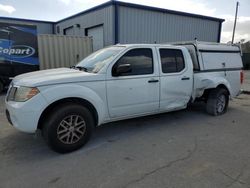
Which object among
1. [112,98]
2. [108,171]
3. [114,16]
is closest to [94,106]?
[112,98]

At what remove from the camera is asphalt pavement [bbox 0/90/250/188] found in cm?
306

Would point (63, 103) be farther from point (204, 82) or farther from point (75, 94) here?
point (204, 82)

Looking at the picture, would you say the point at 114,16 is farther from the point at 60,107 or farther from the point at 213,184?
the point at 213,184

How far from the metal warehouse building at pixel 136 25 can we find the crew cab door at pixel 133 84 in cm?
856

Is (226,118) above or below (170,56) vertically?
below

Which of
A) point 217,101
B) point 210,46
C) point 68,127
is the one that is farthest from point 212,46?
point 68,127

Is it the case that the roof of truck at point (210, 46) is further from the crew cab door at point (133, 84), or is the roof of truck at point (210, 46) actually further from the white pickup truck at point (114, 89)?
the crew cab door at point (133, 84)

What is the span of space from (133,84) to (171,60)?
4.25ft

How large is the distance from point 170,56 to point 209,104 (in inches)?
80.1

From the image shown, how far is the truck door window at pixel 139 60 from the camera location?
4531 millimetres

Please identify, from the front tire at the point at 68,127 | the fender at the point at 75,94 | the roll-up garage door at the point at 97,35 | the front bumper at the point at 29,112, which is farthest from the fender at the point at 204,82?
the roll-up garage door at the point at 97,35

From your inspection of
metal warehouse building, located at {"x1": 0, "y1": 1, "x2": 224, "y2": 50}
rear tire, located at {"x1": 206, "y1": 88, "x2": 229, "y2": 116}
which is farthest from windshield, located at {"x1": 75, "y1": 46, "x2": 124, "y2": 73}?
metal warehouse building, located at {"x1": 0, "y1": 1, "x2": 224, "y2": 50}

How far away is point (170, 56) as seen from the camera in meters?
5.23

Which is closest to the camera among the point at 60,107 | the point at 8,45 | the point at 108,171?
the point at 108,171
